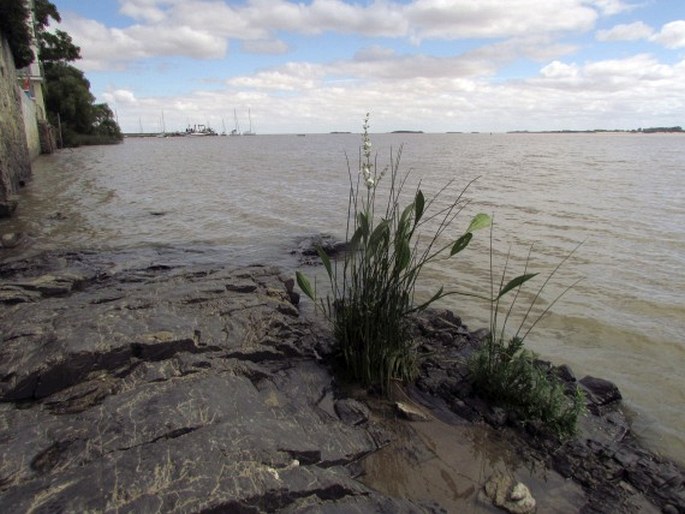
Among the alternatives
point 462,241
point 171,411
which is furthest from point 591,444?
point 171,411

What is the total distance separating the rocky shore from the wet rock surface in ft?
0.04

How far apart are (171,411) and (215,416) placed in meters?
0.29

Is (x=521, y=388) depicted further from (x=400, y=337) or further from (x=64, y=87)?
(x=64, y=87)

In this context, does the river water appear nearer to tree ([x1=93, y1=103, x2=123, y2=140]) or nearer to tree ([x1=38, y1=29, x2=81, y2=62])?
tree ([x1=38, y1=29, x2=81, y2=62])

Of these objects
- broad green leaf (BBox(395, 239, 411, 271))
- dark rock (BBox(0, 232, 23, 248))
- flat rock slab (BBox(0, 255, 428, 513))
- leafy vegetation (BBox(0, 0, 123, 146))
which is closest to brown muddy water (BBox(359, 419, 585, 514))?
flat rock slab (BBox(0, 255, 428, 513))

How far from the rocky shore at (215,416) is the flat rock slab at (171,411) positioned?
0.04 feet

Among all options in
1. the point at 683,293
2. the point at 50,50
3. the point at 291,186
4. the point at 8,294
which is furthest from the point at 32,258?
the point at 50,50

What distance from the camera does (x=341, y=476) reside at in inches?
114

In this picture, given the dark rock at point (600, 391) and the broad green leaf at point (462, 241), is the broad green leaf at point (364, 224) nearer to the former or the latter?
the broad green leaf at point (462, 241)

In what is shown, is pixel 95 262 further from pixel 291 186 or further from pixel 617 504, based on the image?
pixel 291 186

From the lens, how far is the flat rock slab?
2.46 meters

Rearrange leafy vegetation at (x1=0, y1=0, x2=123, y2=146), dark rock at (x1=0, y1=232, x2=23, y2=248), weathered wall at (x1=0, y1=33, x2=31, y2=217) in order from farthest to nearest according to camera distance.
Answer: leafy vegetation at (x1=0, y1=0, x2=123, y2=146) < weathered wall at (x1=0, y1=33, x2=31, y2=217) < dark rock at (x1=0, y1=232, x2=23, y2=248)

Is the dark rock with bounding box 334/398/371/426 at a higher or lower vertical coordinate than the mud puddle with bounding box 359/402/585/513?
higher

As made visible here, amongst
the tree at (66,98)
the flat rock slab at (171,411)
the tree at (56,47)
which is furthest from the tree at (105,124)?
the flat rock slab at (171,411)
